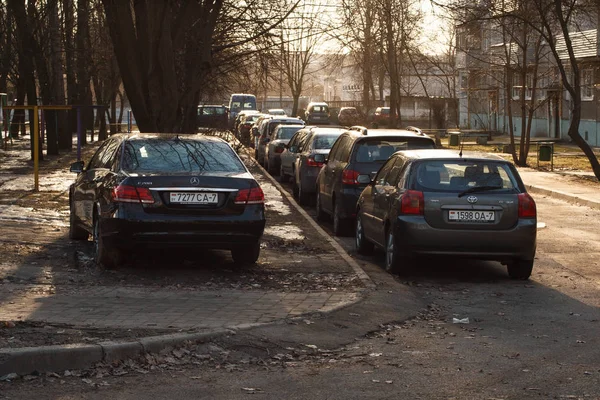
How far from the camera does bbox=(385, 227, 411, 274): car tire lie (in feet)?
40.5

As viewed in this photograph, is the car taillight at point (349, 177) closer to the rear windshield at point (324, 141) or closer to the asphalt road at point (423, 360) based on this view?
the asphalt road at point (423, 360)

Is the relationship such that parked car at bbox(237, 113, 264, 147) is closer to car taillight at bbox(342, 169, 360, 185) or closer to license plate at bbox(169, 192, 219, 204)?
car taillight at bbox(342, 169, 360, 185)

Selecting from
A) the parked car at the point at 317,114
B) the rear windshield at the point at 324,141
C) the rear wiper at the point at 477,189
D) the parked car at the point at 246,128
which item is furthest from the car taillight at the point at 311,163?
the parked car at the point at 317,114

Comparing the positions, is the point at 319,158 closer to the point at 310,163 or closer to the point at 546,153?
the point at 310,163

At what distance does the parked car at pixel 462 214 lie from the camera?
12.2 meters

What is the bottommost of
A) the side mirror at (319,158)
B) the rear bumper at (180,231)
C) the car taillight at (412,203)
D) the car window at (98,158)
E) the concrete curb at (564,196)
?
the concrete curb at (564,196)

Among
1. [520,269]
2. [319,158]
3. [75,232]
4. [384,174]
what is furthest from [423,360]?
[319,158]

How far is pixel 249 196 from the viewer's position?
473 inches

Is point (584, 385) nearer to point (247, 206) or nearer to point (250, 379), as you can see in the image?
point (250, 379)

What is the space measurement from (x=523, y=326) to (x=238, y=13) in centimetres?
1747

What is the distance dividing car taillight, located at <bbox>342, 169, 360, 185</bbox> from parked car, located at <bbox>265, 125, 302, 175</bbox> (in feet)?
47.1

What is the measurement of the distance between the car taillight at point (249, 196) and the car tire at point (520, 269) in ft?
9.05

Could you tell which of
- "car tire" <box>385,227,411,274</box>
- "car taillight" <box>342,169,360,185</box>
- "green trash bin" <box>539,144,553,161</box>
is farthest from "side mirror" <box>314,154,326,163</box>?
"green trash bin" <box>539,144,553,161</box>

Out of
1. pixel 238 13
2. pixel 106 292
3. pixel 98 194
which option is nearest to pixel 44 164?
pixel 238 13
